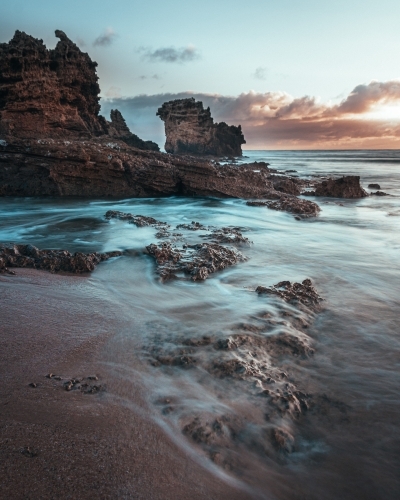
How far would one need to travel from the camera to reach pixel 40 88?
16578 millimetres

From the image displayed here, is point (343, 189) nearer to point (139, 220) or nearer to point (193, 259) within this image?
point (139, 220)

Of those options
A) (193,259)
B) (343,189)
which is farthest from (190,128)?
(193,259)

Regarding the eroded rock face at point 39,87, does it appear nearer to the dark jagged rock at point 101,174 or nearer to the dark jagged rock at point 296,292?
the dark jagged rock at point 101,174

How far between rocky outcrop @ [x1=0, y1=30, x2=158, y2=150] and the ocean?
12.8 m

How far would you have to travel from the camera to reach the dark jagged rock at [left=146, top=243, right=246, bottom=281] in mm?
4703

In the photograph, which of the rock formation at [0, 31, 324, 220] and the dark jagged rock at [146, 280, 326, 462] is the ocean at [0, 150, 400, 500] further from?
the rock formation at [0, 31, 324, 220]

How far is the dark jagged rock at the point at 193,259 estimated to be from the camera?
470cm

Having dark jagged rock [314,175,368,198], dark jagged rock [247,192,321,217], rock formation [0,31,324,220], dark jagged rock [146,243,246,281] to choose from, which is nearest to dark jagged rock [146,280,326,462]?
dark jagged rock [146,243,246,281]

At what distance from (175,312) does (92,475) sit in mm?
2009

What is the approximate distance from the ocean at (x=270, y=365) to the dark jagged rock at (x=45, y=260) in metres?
0.27

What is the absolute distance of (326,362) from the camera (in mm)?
2773

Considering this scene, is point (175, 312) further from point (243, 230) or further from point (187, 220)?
point (187, 220)

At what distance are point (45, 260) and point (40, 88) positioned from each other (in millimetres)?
15276

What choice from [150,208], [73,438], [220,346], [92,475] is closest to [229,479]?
[92,475]
